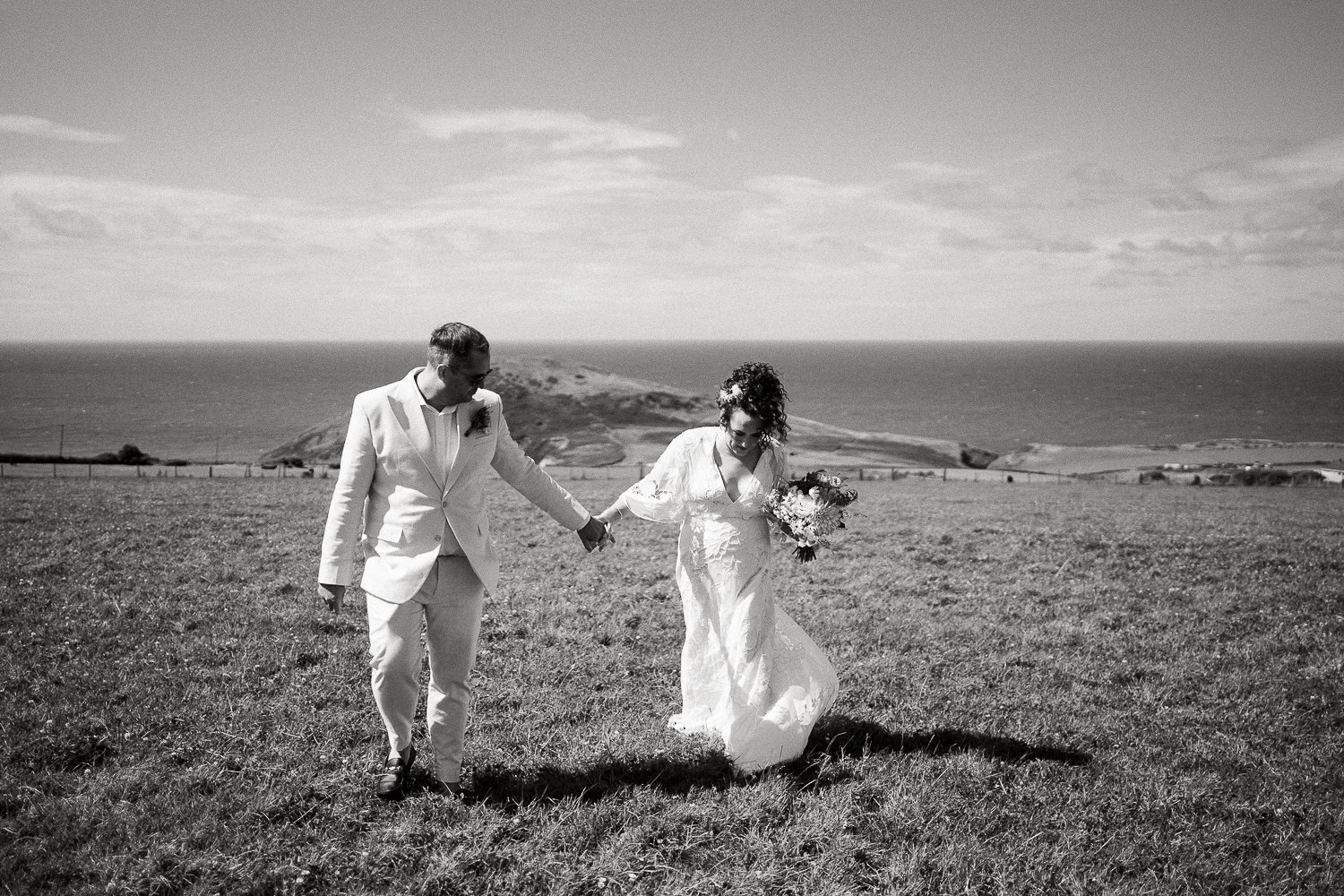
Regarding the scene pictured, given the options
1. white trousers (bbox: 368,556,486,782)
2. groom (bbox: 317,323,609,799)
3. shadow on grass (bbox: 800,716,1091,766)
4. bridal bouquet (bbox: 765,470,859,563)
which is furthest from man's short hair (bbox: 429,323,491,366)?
shadow on grass (bbox: 800,716,1091,766)

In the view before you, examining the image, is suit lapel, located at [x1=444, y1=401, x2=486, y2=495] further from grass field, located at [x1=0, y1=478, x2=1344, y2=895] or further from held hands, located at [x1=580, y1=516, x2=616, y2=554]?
grass field, located at [x1=0, y1=478, x2=1344, y2=895]

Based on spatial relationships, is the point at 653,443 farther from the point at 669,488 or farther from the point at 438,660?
the point at 438,660

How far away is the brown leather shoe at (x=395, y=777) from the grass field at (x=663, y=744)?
0.10 m

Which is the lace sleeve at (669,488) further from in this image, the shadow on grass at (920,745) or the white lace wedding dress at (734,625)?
the shadow on grass at (920,745)

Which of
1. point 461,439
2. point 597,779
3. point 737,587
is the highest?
point 461,439

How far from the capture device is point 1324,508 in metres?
27.5

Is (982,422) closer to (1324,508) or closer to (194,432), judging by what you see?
(1324,508)

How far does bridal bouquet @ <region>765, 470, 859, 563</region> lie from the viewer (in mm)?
6445

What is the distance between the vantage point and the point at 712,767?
6371mm

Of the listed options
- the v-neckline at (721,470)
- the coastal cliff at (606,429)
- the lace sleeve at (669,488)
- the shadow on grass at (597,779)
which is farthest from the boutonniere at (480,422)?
the coastal cliff at (606,429)

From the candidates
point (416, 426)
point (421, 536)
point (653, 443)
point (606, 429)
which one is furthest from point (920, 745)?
point (606, 429)

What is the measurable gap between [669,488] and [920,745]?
3014 mm

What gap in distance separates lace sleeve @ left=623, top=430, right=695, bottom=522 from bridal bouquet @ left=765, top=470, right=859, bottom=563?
74cm

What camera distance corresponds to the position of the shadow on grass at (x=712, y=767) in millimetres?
5922
